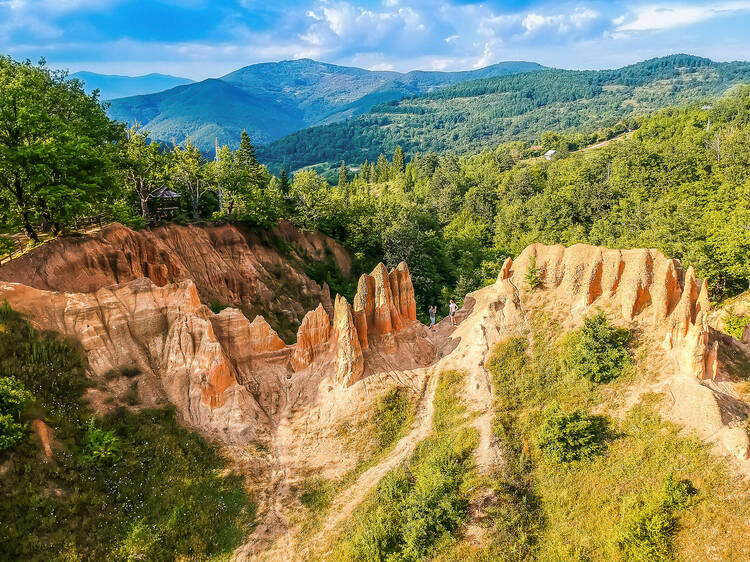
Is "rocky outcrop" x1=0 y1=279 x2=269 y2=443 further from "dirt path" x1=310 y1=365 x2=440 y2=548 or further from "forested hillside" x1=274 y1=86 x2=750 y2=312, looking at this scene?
"forested hillside" x1=274 y1=86 x2=750 y2=312

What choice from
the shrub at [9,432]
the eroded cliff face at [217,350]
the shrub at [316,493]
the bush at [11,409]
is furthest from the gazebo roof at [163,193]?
the shrub at [316,493]

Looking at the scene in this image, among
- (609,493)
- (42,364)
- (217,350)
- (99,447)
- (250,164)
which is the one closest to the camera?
(609,493)

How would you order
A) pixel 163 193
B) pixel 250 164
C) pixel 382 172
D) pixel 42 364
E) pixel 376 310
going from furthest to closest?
1. pixel 382 172
2. pixel 250 164
3. pixel 163 193
4. pixel 376 310
5. pixel 42 364

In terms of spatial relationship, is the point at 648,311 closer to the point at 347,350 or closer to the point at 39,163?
the point at 347,350

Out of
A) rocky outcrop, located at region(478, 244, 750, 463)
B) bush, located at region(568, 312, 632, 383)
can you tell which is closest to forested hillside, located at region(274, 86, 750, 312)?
rocky outcrop, located at region(478, 244, 750, 463)

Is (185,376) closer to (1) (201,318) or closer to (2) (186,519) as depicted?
(1) (201,318)

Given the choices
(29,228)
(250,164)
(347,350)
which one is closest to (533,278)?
(347,350)

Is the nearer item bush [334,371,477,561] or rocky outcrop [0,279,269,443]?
bush [334,371,477,561]
